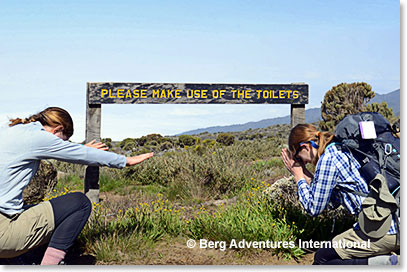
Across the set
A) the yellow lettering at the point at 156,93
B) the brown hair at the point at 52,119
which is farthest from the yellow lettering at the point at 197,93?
the brown hair at the point at 52,119

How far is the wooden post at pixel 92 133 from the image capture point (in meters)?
6.10

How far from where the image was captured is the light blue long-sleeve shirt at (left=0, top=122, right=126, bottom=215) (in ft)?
10.9

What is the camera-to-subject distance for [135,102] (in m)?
6.14

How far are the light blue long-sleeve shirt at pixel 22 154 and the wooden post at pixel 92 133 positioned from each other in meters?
2.67

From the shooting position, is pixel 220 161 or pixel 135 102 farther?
pixel 220 161

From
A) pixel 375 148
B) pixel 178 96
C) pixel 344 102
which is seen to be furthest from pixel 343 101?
pixel 375 148

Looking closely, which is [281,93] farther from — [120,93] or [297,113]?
[120,93]

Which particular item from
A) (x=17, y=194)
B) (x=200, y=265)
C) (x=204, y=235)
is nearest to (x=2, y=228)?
(x=17, y=194)

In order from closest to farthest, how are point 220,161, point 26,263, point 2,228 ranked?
point 2,228
point 26,263
point 220,161

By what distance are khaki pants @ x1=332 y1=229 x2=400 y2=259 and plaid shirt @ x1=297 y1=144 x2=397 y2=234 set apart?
0.09m

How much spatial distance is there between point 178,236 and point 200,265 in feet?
2.18

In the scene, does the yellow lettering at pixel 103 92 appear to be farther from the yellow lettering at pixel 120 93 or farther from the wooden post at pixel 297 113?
the wooden post at pixel 297 113

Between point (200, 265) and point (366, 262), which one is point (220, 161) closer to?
point (200, 265)

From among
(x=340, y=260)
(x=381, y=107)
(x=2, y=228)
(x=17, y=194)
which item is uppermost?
(x=381, y=107)
